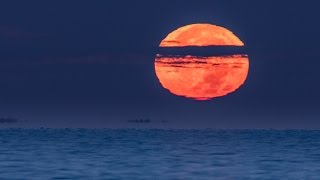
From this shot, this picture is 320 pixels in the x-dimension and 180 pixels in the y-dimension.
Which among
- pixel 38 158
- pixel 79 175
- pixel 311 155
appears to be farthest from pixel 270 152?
pixel 79 175

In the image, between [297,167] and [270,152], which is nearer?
[297,167]

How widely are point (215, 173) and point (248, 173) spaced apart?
9.85 feet

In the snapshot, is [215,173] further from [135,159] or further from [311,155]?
[311,155]

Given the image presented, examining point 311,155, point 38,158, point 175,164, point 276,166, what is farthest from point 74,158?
point 311,155

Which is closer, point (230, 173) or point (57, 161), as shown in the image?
point (230, 173)

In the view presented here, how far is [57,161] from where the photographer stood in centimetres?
7881

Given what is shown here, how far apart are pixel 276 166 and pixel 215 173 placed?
990 cm

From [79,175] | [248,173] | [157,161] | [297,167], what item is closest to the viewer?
[79,175]

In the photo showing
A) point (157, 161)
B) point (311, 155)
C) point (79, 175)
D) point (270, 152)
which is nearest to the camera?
point (79, 175)

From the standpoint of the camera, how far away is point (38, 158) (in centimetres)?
8356

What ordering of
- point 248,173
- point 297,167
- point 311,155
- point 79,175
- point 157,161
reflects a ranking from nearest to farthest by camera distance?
point 79,175 → point 248,173 → point 297,167 → point 157,161 → point 311,155

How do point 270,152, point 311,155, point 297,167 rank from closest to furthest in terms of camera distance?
point 297,167, point 311,155, point 270,152

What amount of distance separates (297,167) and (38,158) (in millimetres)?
24439

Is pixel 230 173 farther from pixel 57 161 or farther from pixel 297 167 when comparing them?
pixel 57 161
